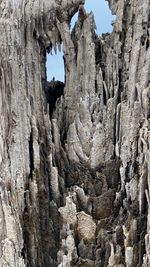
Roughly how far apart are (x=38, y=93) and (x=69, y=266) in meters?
4.12

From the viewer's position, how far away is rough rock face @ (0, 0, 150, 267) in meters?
11.9

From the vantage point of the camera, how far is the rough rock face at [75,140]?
1186 centimetres

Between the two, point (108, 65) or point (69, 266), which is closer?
point (69, 266)

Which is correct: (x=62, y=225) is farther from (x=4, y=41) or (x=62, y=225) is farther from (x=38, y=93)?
(x=4, y=41)

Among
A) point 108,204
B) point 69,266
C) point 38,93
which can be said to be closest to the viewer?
point 69,266

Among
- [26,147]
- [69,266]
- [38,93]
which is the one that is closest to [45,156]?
[26,147]

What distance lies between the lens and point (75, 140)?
13.5 meters

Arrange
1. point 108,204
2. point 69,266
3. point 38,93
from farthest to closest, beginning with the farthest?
point 38,93, point 108,204, point 69,266

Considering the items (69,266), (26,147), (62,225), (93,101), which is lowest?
(69,266)

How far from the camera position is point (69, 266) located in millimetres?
11766

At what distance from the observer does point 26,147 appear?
12734 millimetres

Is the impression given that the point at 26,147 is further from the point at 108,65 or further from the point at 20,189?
the point at 108,65

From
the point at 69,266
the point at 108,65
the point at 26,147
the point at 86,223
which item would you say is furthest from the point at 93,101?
the point at 69,266

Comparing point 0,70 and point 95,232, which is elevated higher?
point 0,70
